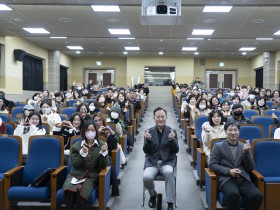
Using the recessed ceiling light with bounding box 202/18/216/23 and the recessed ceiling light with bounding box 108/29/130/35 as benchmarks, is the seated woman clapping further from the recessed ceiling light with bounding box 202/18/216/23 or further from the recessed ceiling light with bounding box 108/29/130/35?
the recessed ceiling light with bounding box 108/29/130/35

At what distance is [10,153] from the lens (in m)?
3.68

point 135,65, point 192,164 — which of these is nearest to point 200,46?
point 135,65

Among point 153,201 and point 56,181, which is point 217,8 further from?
point 56,181

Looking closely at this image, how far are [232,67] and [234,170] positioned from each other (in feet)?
58.4

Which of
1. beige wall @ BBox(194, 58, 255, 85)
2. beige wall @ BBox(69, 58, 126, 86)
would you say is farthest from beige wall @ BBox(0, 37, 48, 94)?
beige wall @ BBox(194, 58, 255, 85)

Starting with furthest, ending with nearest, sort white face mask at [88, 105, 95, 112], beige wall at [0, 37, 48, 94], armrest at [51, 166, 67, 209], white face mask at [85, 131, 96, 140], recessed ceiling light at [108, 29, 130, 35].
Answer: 1. beige wall at [0, 37, 48, 94]
2. recessed ceiling light at [108, 29, 130, 35]
3. white face mask at [88, 105, 95, 112]
4. white face mask at [85, 131, 96, 140]
5. armrest at [51, 166, 67, 209]

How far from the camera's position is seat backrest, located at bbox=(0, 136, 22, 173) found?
3.66 meters

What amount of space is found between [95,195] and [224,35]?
387 inches

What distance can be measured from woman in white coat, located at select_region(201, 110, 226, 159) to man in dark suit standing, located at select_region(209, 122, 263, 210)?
0.81 m

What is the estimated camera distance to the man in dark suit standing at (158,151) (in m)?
3.59

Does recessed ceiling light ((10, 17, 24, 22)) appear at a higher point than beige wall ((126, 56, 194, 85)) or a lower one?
higher

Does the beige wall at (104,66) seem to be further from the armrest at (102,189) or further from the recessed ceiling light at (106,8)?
the armrest at (102,189)

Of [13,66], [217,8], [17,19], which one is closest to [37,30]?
[17,19]

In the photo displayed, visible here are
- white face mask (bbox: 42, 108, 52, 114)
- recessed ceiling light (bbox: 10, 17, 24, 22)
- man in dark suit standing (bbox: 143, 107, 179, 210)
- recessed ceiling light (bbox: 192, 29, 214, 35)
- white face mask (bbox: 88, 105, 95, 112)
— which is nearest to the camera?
man in dark suit standing (bbox: 143, 107, 179, 210)
